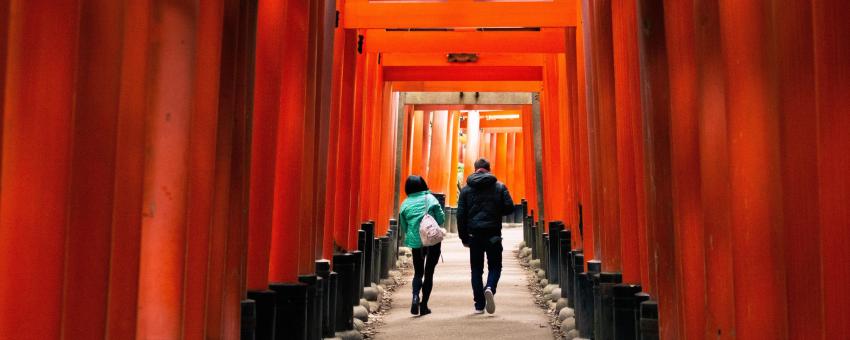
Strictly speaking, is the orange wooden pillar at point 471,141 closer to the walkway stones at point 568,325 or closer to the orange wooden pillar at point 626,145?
the walkway stones at point 568,325

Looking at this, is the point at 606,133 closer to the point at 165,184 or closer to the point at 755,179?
the point at 755,179

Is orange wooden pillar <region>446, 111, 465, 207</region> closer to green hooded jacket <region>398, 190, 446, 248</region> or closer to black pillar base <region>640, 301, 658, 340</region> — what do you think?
green hooded jacket <region>398, 190, 446, 248</region>

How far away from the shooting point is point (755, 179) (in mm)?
2998

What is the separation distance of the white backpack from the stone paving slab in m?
0.90

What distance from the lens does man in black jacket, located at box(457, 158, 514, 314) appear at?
1009 cm

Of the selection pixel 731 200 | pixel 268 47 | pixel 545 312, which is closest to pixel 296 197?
pixel 268 47

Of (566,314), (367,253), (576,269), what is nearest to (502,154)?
(367,253)

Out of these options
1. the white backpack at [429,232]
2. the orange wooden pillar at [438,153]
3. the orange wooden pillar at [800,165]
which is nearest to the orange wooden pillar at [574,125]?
the white backpack at [429,232]

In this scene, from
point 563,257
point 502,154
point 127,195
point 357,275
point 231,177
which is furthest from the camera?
point 502,154

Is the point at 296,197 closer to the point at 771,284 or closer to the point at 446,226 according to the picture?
the point at 771,284

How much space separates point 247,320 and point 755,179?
9.87ft

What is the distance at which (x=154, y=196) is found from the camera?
11.0 ft

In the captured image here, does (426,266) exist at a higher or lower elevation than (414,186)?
lower

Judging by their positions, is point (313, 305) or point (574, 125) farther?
point (574, 125)
